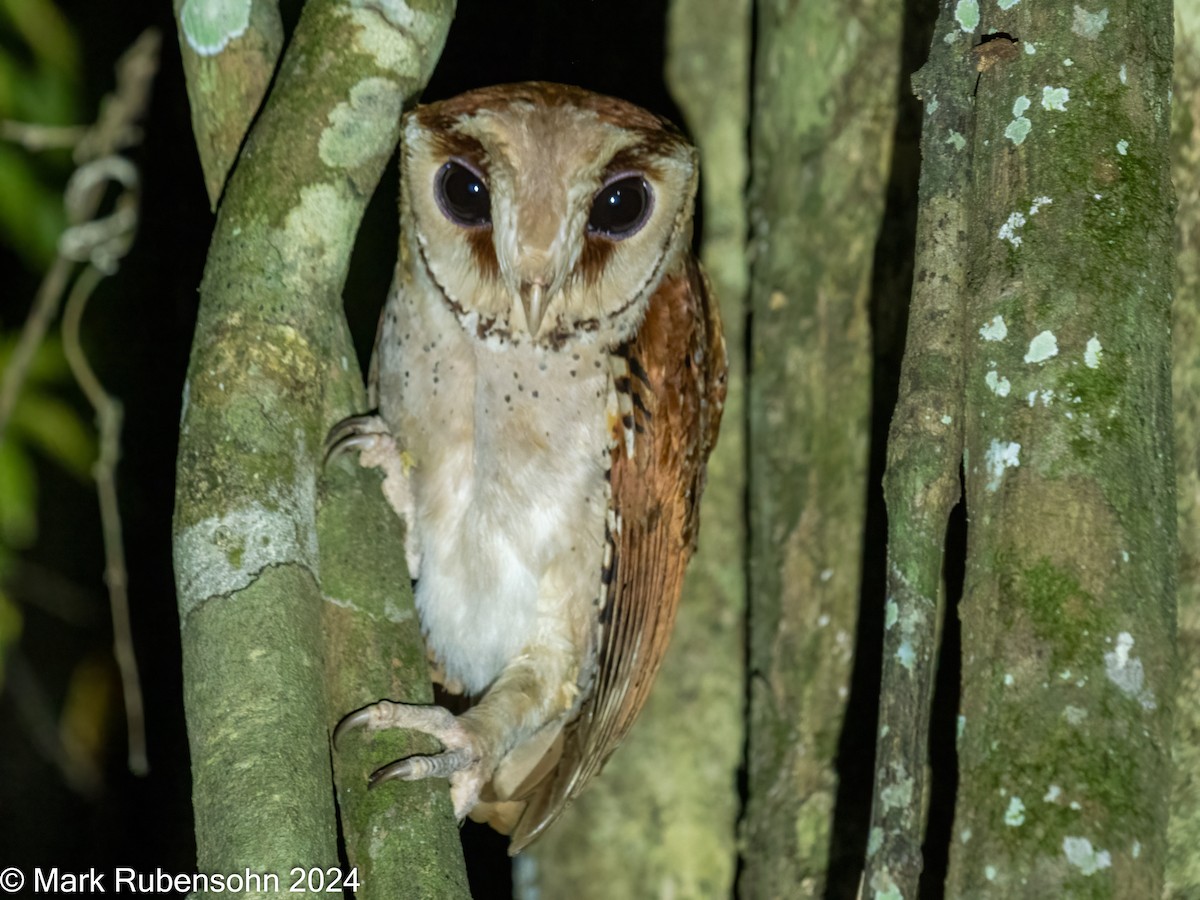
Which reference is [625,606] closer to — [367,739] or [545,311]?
[545,311]

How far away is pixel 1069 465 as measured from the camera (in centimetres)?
148

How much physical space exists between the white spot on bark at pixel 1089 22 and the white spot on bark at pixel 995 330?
1.37 ft

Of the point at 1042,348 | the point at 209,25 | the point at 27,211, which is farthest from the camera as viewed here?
the point at 27,211

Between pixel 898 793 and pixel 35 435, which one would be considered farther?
pixel 35 435

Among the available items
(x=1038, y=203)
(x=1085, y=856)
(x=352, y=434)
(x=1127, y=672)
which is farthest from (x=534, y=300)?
(x=1085, y=856)

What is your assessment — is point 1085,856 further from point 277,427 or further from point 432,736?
point 277,427

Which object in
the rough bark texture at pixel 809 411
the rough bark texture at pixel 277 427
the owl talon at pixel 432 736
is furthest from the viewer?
the rough bark texture at pixel 809 411

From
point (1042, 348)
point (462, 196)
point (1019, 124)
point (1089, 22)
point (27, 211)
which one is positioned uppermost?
point (27, 211)

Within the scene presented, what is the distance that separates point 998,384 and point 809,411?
131 cm

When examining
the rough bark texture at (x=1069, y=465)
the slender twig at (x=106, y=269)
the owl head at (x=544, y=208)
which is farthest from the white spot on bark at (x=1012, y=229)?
the slender twig at (x=106, y=269)

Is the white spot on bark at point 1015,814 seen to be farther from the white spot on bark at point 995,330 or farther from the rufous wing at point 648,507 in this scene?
the rufous wing at point 648,507

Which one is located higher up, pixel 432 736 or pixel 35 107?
pixel 35 107

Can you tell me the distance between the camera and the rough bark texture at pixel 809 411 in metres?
2.80

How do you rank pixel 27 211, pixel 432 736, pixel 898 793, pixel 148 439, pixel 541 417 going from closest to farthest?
pixel 898 793, pixel 432 736, pixel 541 417, pixel 27 211, pixel 148 439
